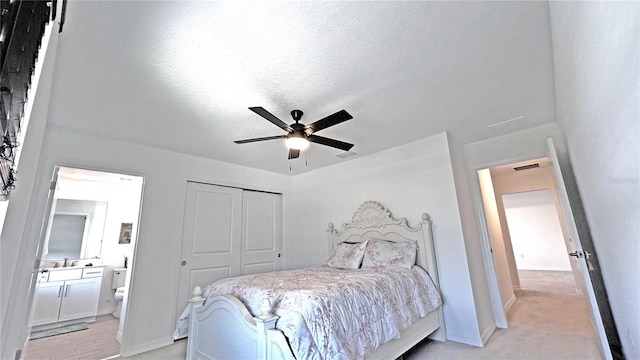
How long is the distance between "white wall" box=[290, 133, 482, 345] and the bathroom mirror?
147 inches

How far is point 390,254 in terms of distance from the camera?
3250mm

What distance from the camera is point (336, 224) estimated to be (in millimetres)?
4348

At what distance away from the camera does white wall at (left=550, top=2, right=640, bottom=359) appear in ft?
2.95

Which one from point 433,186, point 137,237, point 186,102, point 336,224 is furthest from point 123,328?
point 433,186

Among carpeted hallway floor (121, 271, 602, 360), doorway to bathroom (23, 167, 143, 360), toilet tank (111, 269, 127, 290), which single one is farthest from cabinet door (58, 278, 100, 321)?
carpeted hallway floor (121, 271, 602, 360)

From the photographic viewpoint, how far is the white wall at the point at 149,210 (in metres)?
2.84

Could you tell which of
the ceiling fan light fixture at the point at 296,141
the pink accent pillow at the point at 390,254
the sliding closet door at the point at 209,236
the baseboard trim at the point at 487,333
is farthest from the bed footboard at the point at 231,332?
the baseboard trim at the point at 487,333

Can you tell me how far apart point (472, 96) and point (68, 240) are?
6680 millimetres

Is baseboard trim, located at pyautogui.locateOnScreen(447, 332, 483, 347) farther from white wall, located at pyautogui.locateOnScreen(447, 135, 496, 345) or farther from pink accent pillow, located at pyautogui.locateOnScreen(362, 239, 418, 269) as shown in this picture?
pink accent pillow, located at pyautogui.locateOnScreen(362, 239, 418, 269)

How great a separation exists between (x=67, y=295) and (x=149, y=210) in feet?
8.10

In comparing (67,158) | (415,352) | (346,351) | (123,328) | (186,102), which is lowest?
(415,352)

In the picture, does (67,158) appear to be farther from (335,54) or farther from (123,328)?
(335,54)

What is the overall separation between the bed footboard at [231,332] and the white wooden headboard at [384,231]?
219 cm

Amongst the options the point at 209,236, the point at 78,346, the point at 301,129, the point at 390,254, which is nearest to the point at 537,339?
the point at 390,254
